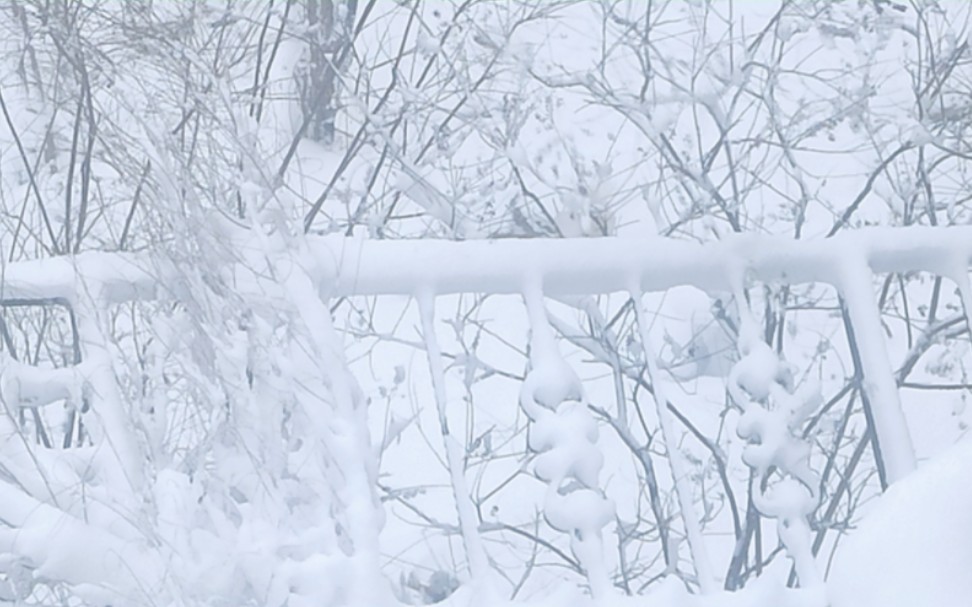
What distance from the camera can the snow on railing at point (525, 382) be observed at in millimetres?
1265

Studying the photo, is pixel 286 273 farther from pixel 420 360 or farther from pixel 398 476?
pixel 420 360

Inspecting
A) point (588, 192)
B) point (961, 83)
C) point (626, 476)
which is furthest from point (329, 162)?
point (961, 83)

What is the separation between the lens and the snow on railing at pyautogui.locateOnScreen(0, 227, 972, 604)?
1.26 metres

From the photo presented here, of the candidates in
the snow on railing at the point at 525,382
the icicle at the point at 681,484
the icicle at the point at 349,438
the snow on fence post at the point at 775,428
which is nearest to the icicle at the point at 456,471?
the snow on railing at the point at 525,382

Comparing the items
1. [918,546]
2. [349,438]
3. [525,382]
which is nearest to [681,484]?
[525,382]

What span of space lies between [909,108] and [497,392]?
5.22ft

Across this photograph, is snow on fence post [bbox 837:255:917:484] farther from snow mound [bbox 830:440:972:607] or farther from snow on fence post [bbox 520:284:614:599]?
snow mound [bbox 830:440:972:607]

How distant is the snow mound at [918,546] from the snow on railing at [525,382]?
1.24 feet

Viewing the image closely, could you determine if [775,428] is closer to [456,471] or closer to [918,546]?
[456,471]

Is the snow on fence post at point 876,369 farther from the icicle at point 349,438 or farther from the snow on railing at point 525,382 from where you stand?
the icicle at point 349,438

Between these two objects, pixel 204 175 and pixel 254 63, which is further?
pixel 254 63

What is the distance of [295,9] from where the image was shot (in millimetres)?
3881

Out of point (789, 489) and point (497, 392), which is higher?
point (497, 392)

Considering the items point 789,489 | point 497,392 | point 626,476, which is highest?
point 497,392
